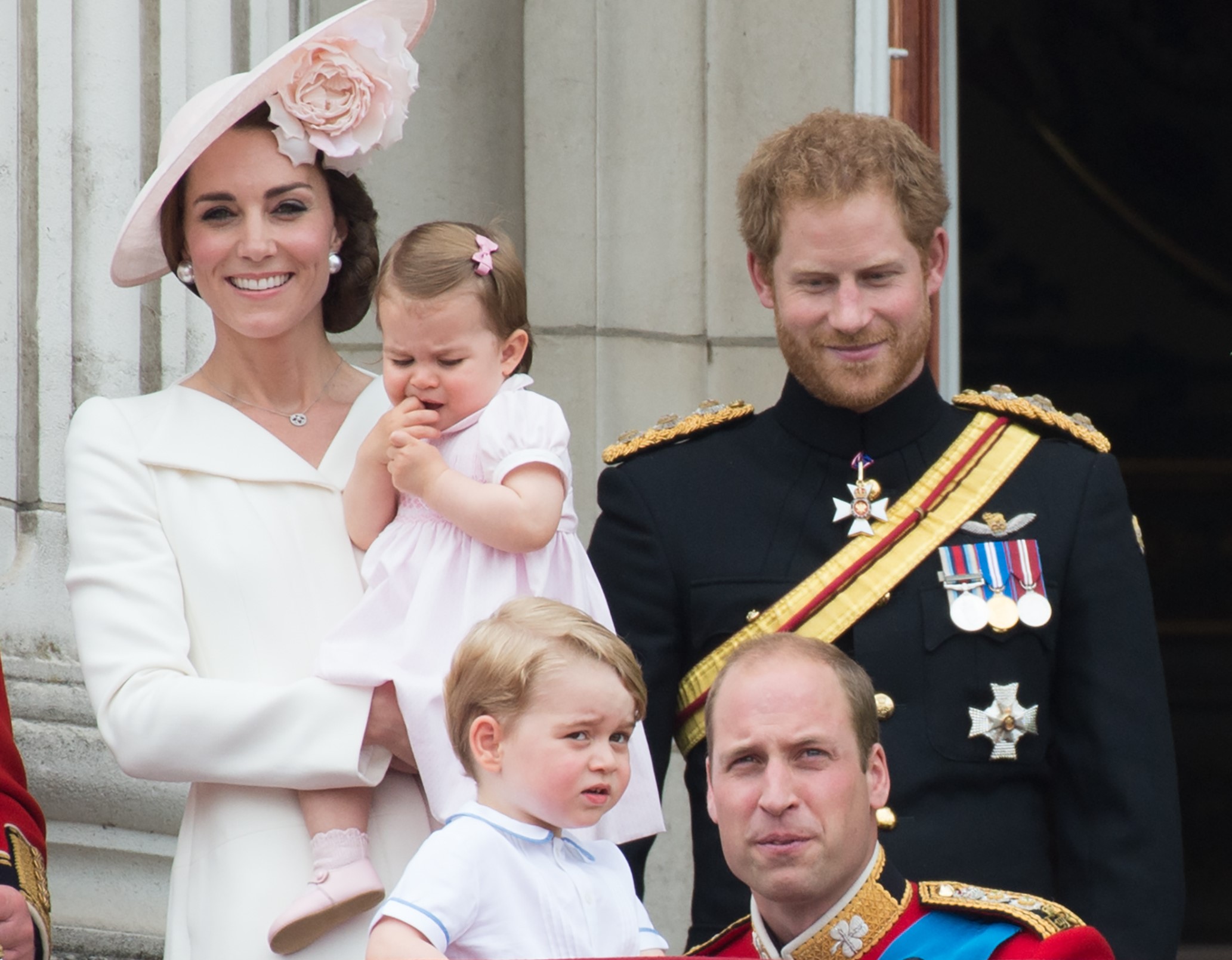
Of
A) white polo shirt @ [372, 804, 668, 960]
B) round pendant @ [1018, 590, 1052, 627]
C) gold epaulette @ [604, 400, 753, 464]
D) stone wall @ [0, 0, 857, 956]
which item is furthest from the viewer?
stone wall @ [0, 0, 857, 956]

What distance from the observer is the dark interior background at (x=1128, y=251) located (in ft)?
25.8

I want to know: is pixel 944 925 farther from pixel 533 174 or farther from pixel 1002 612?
pixel 533 174

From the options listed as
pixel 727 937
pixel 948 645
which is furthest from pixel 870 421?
pixel 727 937

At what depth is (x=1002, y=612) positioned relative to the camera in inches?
124

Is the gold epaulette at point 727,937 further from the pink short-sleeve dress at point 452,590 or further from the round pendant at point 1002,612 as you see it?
the round pendant at point 1002,612

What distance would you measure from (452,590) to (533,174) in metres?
2.10

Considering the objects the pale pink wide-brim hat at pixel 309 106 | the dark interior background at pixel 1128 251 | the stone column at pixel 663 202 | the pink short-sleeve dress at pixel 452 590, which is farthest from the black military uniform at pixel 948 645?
the dark interior background at pixel 1128 251

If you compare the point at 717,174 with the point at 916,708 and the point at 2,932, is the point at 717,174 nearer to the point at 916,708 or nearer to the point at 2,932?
the point at 916,708

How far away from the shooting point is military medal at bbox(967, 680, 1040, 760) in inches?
122

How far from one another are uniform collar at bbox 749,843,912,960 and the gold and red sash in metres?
0.47

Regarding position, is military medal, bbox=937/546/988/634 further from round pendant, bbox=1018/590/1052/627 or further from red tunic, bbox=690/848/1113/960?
red tunic, bbox=690/848/1113/960

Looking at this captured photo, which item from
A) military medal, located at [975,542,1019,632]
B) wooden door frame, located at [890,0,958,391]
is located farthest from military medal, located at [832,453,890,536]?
wooden door frame, located at [890,0,958,391]

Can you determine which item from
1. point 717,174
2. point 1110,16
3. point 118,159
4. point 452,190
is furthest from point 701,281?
point 1110,16

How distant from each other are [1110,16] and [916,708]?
5.22 metres
